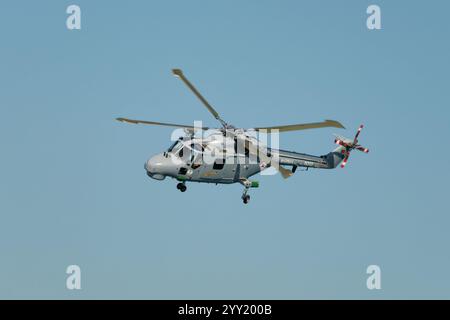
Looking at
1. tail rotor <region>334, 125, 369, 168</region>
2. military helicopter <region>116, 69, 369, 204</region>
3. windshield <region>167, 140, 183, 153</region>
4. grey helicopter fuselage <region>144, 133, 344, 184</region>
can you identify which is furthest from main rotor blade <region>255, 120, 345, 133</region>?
tail rotor <region>334, 125, 369, 168</region>

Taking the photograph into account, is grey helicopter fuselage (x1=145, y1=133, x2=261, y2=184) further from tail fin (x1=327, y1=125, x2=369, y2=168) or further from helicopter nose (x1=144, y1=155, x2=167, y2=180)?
tail fin (x1=327, y1=125, x2=369, y2=168)

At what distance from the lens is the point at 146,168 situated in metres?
62.6

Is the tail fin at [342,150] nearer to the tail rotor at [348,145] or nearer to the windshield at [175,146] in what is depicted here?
the tail rotor at [348,145]

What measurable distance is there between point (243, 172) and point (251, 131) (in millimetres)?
4481

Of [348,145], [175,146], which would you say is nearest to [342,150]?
[348,145]

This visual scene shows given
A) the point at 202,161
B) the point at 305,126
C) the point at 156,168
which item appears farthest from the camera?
the point at 202,161

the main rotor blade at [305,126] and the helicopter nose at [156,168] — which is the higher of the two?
the main rotor blade at [305,126]

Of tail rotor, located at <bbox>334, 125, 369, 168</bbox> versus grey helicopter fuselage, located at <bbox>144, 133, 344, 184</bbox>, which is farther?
tail rotor, located at <bbox>334, 125, 369, 168</bbox>

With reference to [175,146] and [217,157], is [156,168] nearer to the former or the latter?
[175,146]

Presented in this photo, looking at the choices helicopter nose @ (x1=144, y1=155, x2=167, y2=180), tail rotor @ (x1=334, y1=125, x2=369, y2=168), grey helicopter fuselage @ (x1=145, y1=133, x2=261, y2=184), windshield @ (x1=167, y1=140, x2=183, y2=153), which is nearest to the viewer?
helicopter nose @ (x1=144, y1=155, x2=167, y2=180)

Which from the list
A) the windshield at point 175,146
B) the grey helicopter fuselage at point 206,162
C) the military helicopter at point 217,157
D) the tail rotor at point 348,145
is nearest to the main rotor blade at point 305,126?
the military helicopter at point 217,157

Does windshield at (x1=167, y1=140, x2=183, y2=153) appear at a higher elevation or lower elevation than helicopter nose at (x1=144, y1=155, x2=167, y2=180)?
higher
